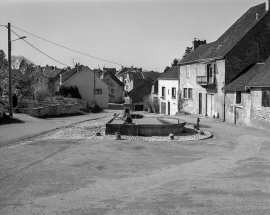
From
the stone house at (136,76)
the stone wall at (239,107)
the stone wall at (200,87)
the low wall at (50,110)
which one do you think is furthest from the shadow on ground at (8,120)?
the stone house at (136,76)

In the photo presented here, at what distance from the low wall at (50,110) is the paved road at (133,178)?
50.5 feet

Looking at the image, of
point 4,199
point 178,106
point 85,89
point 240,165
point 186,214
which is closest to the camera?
point 186,214

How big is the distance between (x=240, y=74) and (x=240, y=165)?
18561 millimetres

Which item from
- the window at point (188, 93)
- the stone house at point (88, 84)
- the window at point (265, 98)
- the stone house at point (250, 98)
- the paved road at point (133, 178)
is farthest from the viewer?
the stone house at point (88, 84)

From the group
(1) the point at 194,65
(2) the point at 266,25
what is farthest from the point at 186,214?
(1) the point at 194,65

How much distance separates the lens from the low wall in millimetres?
32500

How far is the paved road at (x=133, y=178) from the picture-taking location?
8492 millimetres

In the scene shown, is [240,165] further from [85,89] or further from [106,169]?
[85,89]

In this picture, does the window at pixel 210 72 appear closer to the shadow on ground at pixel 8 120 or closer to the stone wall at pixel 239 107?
the stone wall at pixel 239 107

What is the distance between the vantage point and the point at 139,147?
16.8m

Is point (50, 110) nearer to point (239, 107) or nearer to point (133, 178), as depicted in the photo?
point (239, 107)

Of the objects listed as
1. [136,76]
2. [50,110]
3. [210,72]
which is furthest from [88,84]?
[136,76]

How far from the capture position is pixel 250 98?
25.5m

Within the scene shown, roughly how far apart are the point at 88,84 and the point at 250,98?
38.0m
